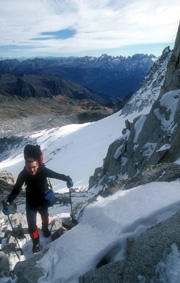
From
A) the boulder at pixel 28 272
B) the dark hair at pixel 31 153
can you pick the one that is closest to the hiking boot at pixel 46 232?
the boulder at pixel 28 272

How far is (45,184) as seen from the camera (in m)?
6.05

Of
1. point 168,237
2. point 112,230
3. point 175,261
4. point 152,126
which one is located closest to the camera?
point 175,261

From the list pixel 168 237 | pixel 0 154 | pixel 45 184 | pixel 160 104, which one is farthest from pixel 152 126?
pixel 0 154

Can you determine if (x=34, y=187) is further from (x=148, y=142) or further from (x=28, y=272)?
(x=148, y=142)

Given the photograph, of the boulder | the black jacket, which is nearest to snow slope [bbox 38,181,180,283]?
the boulder

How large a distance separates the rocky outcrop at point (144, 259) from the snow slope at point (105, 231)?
27 centimetres

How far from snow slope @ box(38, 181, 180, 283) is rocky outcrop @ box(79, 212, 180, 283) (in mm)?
266

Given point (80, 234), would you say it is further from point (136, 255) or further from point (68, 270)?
point (136, 255)

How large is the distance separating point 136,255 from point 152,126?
13811 millimetres

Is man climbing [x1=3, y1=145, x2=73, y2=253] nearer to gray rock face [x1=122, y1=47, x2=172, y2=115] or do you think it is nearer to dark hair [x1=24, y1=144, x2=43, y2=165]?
dark hair [x1=24, y1=144, x2=43, y2=165]

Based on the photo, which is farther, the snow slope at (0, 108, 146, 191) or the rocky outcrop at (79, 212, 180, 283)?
the snow slope at (0, 108, 146, 191)

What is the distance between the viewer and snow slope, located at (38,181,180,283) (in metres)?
4.07

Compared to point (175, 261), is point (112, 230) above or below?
below

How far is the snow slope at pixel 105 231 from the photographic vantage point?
13.4ft
